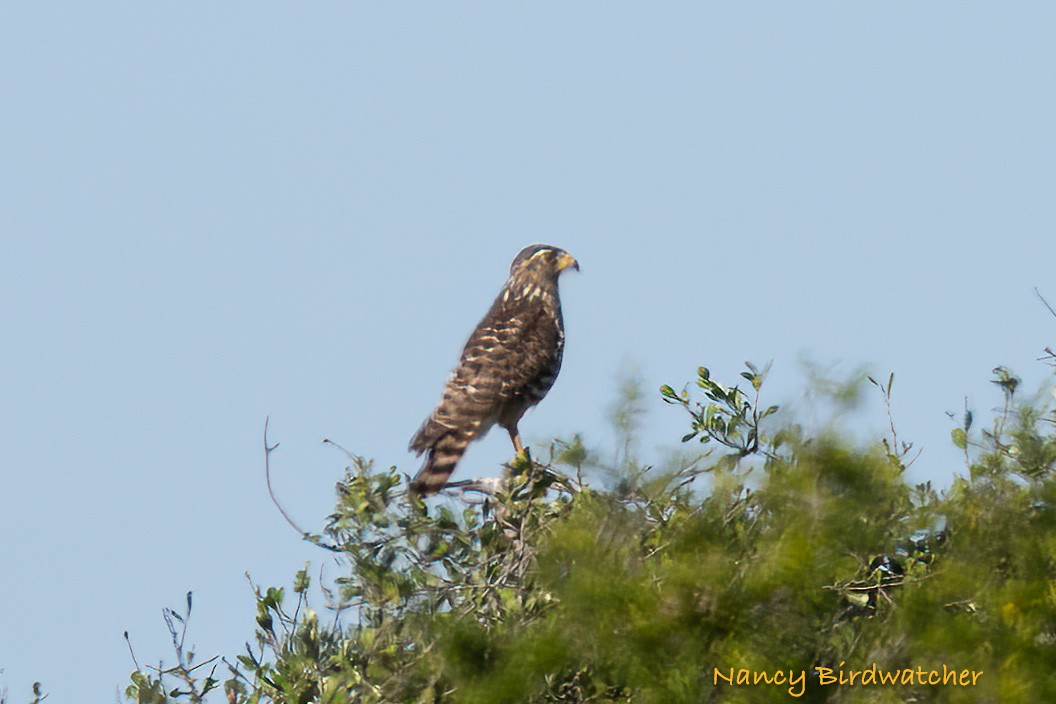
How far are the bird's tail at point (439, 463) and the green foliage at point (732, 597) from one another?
2530mm

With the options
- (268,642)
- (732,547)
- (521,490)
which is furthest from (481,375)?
(732,547)

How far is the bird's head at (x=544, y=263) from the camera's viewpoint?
39.0 ft

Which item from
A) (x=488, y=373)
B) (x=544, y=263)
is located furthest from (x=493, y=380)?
(x=544, y=263)

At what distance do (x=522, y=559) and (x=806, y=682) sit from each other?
7.47 feet

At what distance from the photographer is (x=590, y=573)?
14.9 feet

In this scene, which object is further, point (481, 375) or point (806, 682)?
point (481, 375)

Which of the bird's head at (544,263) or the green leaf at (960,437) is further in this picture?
the bird's head at (544,263)

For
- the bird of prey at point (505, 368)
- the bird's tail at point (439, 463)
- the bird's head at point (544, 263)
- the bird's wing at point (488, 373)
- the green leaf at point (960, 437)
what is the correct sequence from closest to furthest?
the green leaf at point (960, 437) → the bird's tail at point (439, 463) → the bird of prey at point (505, 368) → the bird's wing at point (488, 373) → the bird's head at point (544, 263)

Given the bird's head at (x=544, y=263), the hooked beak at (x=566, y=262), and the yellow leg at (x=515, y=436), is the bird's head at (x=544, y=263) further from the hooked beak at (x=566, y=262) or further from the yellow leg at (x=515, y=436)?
the yellow leg at (x=515, y=436)

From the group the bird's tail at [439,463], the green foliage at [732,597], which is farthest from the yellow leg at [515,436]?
the green foliage at [732,597]

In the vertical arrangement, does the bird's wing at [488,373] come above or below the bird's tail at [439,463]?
above

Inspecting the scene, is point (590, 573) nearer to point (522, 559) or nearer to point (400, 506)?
point (522, 559)

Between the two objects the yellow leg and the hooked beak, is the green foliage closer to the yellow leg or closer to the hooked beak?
the yellow leg

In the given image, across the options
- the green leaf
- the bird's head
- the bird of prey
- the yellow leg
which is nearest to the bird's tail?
the bird of prey
